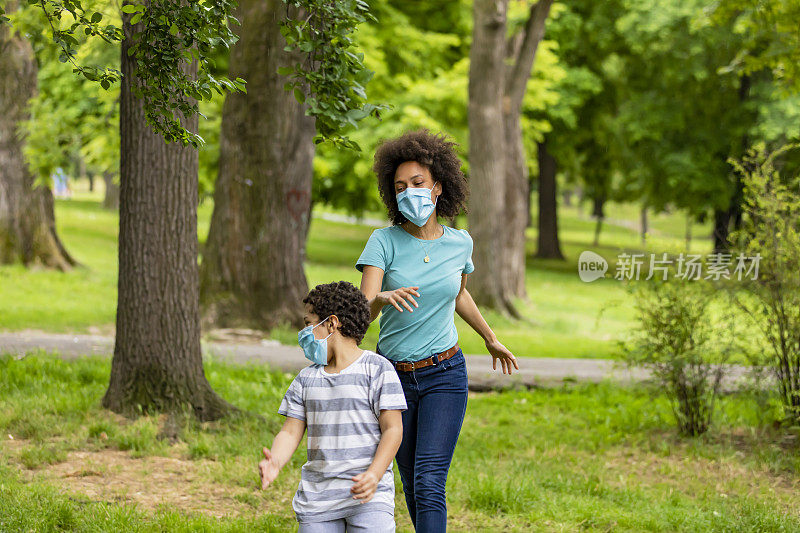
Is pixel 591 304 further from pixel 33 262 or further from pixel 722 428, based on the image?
pixel 722 428

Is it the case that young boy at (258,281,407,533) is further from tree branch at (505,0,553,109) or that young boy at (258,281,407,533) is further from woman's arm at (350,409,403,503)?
tree branch at (505,0,553,109)

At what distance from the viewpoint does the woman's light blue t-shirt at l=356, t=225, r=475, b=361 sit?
3.98m

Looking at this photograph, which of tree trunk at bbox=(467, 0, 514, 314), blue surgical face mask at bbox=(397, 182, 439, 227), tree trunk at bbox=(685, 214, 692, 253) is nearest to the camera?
blue surgical face mask at bbox=(397, 182, 439, 227)

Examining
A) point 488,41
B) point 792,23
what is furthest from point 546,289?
point 792,23

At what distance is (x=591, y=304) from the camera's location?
76.3ft

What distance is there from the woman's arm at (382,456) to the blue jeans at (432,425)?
573 millimetres

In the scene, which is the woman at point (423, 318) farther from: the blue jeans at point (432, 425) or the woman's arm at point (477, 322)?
the woman's arm at point (477, 322)

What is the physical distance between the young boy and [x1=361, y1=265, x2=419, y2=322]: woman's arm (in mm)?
192

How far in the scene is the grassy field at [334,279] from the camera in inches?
505

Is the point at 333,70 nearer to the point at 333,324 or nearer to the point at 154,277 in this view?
the point at 333,324

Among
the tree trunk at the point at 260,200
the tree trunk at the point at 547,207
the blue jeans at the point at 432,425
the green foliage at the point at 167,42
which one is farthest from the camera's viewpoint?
the tree trunk at the point at 547,207

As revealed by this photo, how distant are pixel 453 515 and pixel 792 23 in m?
9.22

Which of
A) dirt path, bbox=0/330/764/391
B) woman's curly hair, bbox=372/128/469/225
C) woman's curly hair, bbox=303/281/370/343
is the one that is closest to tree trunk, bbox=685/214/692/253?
dirt path, bbox=0/330/764/391

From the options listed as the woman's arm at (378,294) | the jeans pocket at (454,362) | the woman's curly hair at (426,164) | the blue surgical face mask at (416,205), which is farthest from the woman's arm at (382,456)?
the woman's curly hair at (426,164)
